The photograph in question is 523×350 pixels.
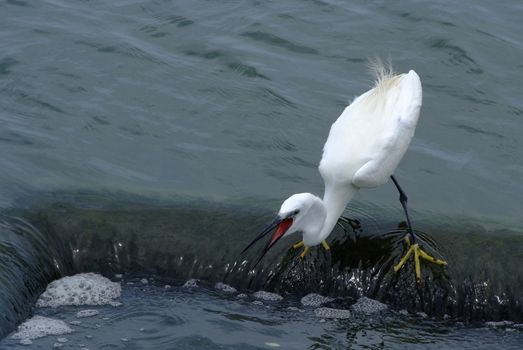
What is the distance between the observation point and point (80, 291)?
23.1 ft

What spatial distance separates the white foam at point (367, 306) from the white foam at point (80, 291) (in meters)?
1.55

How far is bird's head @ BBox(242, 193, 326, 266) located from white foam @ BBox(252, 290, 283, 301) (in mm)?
296

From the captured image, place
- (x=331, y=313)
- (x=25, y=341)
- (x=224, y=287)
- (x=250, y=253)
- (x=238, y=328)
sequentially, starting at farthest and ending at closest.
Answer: (x=250, y=253) → (x=224, y=287) → (x=331, y=313) → (x=238, y=328) → (x=25, y=341)

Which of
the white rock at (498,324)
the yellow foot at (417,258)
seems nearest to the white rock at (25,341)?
the yellow foot at (417,258)

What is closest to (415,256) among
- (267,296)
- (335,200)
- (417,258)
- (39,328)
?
(417,258)

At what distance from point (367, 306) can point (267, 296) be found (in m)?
0.66

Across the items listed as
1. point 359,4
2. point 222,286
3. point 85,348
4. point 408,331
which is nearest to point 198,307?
point 222,286

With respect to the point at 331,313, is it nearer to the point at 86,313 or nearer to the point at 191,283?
the point at 191,283

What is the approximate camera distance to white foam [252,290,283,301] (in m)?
7.18

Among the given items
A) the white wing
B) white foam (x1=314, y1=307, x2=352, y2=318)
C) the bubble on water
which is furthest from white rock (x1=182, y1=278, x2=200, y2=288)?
the white wing

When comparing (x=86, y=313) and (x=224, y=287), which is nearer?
(x=86, y=313)

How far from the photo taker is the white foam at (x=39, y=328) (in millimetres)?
6458

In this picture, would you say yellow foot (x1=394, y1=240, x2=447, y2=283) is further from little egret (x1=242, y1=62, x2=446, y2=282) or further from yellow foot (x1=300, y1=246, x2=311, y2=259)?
yellow foot (x1=300, y1=246, x2=311, y2=259)

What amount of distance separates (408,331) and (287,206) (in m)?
1.10
